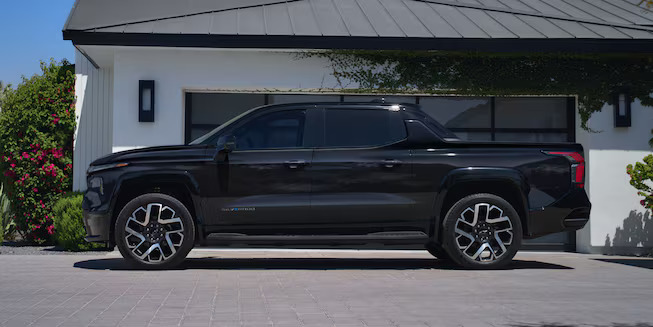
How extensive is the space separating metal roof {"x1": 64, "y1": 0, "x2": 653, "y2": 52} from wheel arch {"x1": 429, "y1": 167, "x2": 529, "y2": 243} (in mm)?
4146

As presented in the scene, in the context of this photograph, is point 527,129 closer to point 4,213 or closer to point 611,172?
point 611,172

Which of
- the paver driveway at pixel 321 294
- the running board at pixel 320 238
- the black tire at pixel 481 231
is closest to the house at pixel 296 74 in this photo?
the paver driveway at pixel 321 294

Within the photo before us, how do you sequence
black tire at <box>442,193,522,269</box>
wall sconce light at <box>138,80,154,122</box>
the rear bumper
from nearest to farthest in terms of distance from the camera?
black tire at <box>442,193,522,269</box>
the rear bumper
wall sconce light at <box>138,80,154,122</box>

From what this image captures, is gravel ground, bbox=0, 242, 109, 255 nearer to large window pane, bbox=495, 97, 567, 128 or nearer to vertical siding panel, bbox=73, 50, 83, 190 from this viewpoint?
vertical siding panel, bbox=73, 50, 83, 190

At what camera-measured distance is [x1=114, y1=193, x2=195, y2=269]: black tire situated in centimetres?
921

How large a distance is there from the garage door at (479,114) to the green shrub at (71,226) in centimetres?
222

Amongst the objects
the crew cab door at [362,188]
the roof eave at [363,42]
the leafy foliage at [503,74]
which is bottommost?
the crew cab door at [362,188]

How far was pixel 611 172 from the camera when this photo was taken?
13.6 meters

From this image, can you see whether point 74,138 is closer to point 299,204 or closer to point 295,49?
point 295,49

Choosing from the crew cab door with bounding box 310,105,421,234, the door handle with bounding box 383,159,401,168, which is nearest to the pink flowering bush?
the crew cab door with bounding box 310,105,421,234

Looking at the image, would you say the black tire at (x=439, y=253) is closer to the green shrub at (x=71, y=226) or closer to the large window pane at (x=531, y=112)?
the large window pane at (x=531, y=112)

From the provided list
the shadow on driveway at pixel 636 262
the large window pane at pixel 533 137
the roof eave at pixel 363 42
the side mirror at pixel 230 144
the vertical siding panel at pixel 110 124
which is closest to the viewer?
the side mirror at pixel 230 144

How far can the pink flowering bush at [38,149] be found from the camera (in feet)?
46.1

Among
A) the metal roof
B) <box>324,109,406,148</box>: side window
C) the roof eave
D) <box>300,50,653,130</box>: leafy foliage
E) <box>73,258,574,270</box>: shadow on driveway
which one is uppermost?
the metal roof
